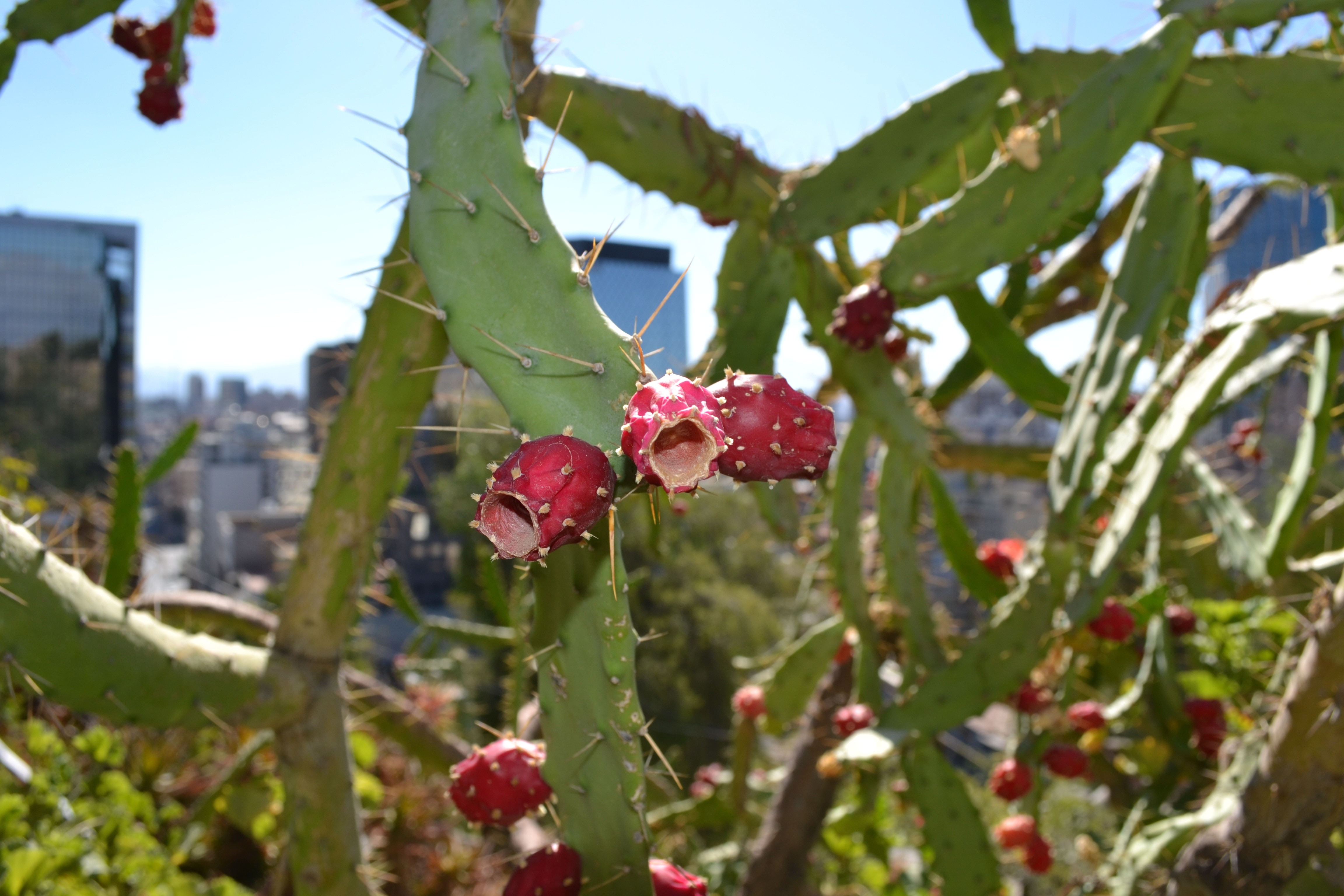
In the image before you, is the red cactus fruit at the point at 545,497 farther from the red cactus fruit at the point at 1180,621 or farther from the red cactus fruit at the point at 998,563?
the red cactus fruit at the point at 1180,621

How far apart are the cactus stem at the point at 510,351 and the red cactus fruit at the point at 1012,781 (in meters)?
1.79

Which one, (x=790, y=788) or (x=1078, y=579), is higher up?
(x=1078, y=579)

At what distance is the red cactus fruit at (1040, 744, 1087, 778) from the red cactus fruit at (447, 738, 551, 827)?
1684mm

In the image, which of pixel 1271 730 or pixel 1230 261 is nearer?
pixel 1271 730

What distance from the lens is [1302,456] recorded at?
70.9 inches

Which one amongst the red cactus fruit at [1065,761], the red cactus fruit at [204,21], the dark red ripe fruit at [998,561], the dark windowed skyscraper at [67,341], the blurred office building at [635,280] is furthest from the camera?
the dark windowed skyscraper at [67,341]

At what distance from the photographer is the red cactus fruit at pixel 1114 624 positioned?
1.75m

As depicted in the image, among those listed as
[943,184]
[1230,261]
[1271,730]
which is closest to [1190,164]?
[943,184]

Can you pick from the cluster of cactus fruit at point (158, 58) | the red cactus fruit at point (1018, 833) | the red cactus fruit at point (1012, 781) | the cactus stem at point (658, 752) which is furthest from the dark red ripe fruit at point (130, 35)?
the red cactus fruit at point (1018, 833)

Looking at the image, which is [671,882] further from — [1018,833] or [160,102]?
[160,102]

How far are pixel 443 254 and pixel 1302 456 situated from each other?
202 cm

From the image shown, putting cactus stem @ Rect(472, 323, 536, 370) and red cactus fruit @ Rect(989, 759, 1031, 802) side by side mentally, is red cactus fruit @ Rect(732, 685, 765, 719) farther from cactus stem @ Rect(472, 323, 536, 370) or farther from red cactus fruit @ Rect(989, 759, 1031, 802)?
cactus stem @ Rect(472, 323, 536, 370)

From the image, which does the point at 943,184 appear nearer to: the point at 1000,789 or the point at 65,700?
the point at 1000,789

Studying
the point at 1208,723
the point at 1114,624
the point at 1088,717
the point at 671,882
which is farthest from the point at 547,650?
the point at 1208,723
